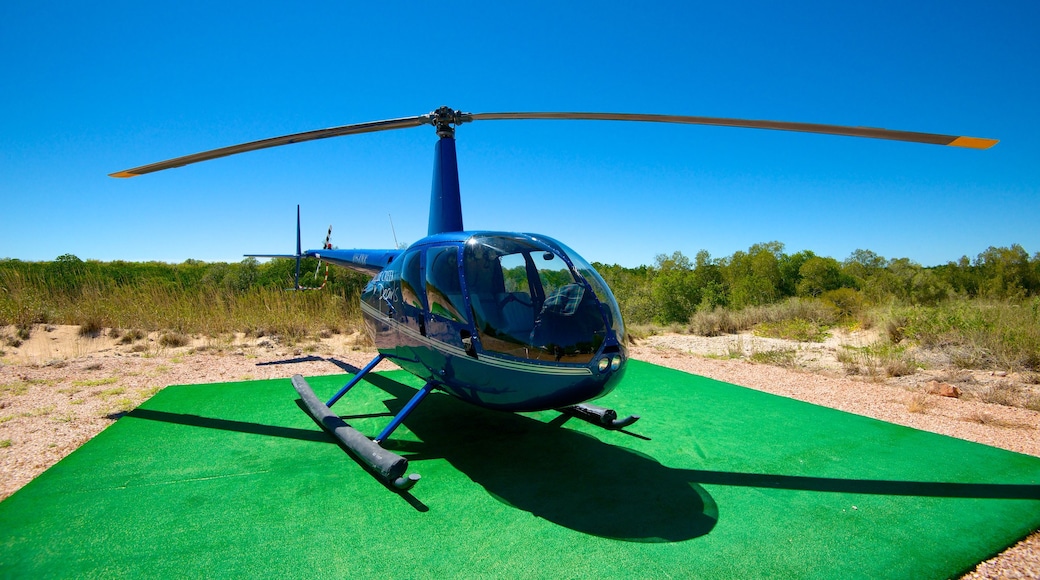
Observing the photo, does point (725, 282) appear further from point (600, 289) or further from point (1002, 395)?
point (600, 289)

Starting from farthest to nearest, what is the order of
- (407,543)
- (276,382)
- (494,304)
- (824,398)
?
1. (276,382)
2. (824,398)
3. (494,304)
4. (407,543)

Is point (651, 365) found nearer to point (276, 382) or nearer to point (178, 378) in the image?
point (276, 382)

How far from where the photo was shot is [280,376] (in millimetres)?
7246

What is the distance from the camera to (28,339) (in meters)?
8.86

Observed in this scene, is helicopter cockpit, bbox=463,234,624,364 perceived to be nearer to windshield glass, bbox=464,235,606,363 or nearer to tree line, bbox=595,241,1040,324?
windshield glass, bbox=464,235,606,363

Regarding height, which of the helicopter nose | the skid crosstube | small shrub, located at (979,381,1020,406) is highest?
the helicopter nose

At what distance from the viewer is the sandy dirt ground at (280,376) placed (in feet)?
14.2

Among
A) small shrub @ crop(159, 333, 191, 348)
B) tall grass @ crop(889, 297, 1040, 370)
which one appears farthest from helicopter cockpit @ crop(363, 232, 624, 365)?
small shrub @ crop(159, 333, 191, 348)

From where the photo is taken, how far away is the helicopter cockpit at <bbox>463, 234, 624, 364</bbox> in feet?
10.5

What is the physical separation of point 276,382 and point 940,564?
7.03 meters

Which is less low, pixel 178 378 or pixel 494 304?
pixel 494 304

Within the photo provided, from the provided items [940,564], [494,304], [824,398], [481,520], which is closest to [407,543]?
[481,520]

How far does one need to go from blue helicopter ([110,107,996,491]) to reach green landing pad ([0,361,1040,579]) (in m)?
0.43

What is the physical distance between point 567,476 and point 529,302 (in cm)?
136
